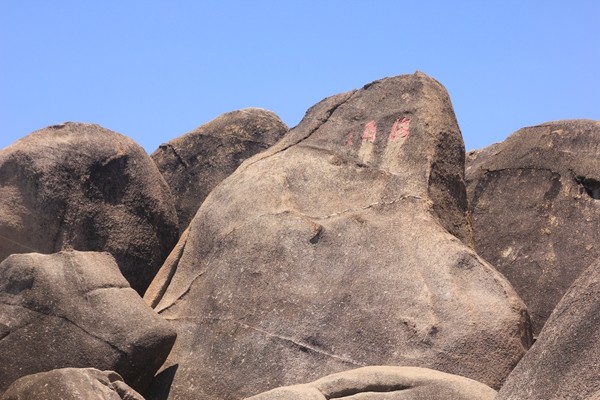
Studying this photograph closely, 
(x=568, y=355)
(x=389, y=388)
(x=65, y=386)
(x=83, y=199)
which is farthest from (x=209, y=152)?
(x=568, y=355)

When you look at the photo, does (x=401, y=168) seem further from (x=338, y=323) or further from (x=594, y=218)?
(x=594, y=218)

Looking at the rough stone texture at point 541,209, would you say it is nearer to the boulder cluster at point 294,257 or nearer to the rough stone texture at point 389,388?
the boulder cluster at point 294,257

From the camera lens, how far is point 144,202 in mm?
8117

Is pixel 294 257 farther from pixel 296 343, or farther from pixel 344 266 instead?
pixel 296 343

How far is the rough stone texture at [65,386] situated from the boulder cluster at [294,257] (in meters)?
0.01

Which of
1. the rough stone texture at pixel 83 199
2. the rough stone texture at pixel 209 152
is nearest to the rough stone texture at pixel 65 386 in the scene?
the rough stone texture at pixel 83 199

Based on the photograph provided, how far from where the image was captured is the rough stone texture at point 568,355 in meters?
4.75

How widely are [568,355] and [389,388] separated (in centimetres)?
110

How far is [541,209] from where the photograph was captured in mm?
8648

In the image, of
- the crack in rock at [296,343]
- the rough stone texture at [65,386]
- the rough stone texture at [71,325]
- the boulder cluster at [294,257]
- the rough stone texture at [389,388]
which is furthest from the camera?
the rough stone texture at [71,325]

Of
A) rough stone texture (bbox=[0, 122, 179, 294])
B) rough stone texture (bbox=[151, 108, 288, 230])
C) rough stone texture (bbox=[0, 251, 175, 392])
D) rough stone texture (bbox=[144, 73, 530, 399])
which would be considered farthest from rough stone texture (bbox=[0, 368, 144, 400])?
rough stone texture (bbox=[151, 108, 288, 230])

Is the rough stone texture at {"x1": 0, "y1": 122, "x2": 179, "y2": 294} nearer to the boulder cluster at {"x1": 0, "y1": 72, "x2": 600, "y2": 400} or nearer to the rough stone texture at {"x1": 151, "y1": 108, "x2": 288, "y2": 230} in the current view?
the boulder cluster at {"x1": 0, "y1": 72, "x2": 600, "y2": 400}

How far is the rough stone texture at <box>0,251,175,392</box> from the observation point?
6.82 metres

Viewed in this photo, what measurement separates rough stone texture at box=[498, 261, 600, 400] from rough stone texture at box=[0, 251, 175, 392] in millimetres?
2307
